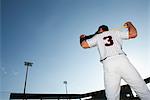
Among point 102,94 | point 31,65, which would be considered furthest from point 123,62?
point 31,65

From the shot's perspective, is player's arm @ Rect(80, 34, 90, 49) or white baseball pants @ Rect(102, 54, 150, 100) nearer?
white baseball pants @ Rect(102, 54, 150, 100)

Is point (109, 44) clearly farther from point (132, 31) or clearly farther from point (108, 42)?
point (132, 31)

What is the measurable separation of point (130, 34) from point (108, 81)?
132 centimetres

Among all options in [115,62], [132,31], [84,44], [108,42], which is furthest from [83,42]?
[132,31]

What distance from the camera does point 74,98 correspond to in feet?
47.9

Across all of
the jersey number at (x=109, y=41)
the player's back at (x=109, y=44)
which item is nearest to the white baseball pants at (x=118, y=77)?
the player's back at (x=109, y=44)

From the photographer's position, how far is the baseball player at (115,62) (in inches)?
152

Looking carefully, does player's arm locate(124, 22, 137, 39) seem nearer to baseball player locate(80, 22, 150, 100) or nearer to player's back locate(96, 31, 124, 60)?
baseball player locate(80, 22, 150, 100)

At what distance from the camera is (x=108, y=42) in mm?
4391

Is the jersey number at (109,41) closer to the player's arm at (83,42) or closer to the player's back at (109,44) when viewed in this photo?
the player's back at (109,44)

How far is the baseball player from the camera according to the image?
3.87 m

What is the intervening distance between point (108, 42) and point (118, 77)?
0.85 meters

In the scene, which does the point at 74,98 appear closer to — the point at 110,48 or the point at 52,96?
the point at 52,96

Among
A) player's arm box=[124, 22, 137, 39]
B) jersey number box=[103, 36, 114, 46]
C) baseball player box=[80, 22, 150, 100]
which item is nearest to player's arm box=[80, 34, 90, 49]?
baseball player box=[80, 22, 150, 100]
